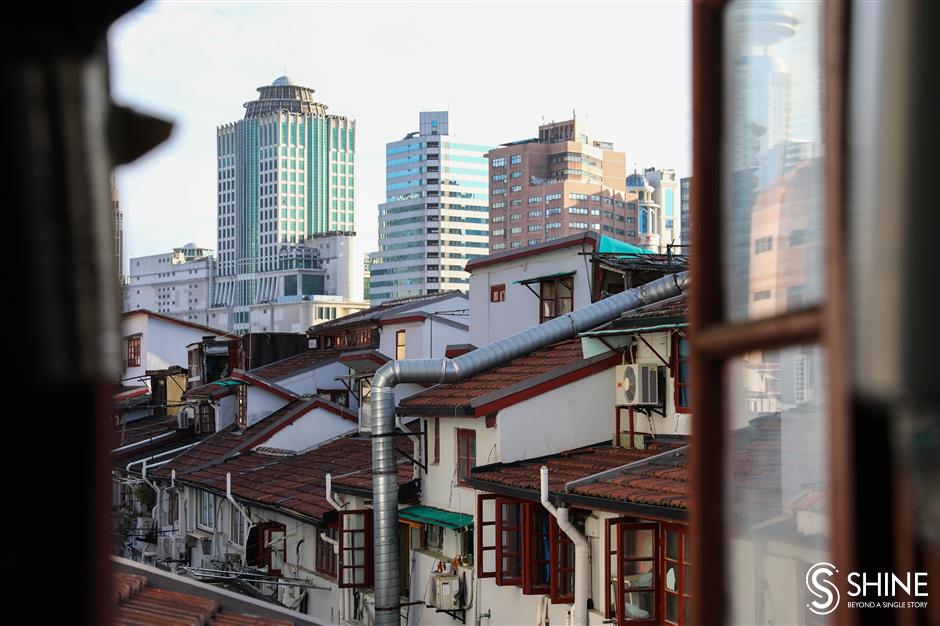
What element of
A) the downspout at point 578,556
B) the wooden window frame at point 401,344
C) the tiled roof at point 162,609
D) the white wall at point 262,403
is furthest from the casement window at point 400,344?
the tiled roof at point 162,609

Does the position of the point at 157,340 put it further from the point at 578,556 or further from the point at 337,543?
→ the point at 578,556

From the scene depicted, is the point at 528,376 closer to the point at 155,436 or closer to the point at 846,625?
the point at 846,625

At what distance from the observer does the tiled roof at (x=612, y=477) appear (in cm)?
1808

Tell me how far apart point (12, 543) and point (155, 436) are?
167ft

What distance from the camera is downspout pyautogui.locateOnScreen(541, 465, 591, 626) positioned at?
66.0 feet

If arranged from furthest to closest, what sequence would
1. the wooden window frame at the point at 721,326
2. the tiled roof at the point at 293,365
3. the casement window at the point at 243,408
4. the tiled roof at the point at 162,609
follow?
the tiled roof at the point at 293,365 < the casement window at the point at 243,408 < the tiled roof at the point at 162,609 < the wooden window frame at the point at 721,326

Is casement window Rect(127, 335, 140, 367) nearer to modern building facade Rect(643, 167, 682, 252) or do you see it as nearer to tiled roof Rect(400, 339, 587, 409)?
tiled roof Rect(400, 339, 587, 409)

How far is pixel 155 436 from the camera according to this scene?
50.5 metres

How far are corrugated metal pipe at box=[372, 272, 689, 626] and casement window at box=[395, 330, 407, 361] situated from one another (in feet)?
44.1

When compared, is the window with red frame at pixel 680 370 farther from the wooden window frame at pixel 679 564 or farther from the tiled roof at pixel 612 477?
the wooden window frame at pixel 679 564

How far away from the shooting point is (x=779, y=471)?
25.7 ft

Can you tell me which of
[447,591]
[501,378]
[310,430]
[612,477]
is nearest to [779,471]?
[612,477]

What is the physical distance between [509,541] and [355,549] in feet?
20.9

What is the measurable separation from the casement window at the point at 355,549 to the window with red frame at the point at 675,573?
37.4 ft
